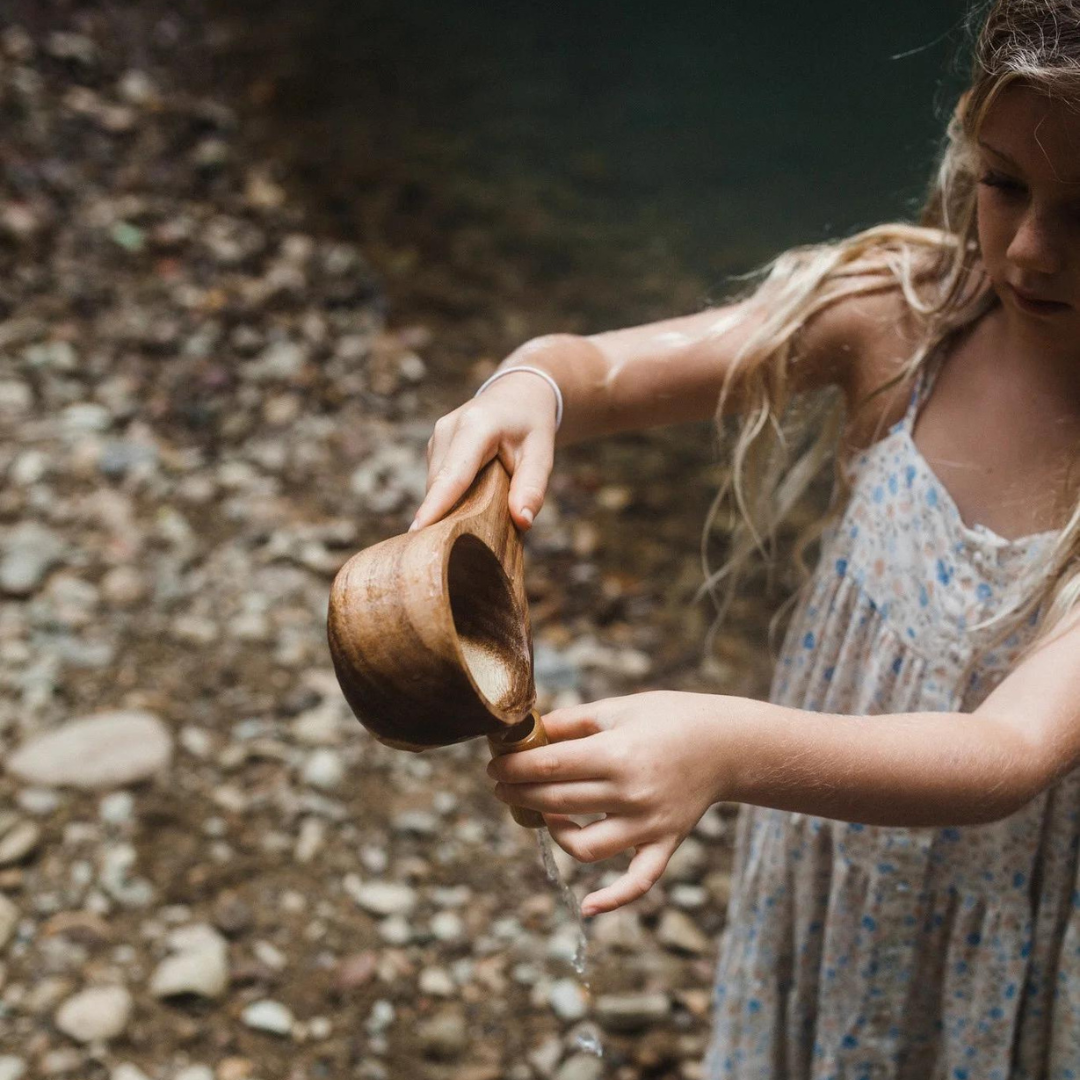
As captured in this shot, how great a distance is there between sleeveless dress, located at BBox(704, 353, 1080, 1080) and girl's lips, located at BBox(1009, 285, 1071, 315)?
0.21m

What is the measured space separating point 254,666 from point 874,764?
Answer: 183cm

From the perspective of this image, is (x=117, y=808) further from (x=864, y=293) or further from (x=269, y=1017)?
(x=864, y=293)

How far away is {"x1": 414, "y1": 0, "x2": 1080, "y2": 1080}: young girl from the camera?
1051mm

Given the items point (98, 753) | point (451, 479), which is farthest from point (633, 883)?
point (98, 753)

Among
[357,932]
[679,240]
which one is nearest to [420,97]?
[679,240]

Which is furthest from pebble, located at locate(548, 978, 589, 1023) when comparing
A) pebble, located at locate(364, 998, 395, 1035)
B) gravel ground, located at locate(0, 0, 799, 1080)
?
pebble, located at locate(364, 998, 395, 1035)

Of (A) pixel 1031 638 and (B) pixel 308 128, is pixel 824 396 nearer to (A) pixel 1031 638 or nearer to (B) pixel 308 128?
(A) pixel 1031 638

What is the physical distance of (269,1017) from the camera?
2008 millimetres

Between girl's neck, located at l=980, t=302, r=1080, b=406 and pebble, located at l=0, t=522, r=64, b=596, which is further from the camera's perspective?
pebble, located at l=0, t=522, r=64, b=596

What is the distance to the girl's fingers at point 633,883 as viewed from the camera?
0.97m

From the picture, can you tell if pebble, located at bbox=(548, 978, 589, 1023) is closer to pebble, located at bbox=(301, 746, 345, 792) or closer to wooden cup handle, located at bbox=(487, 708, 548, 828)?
pebble, located at bbox=(301, 746, 345, 792)

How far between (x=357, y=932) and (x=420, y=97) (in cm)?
388

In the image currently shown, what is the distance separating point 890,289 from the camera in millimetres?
1424

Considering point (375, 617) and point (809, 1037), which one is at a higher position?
point (375, 617)
